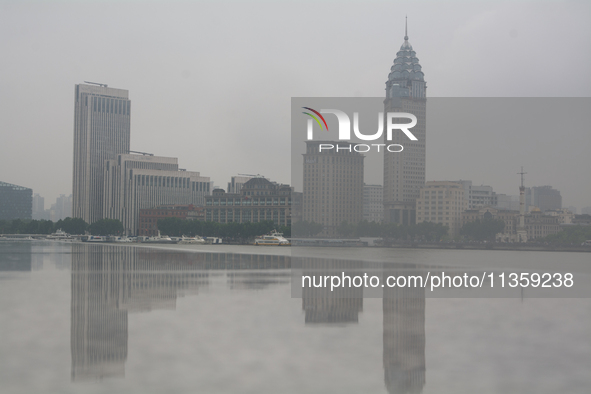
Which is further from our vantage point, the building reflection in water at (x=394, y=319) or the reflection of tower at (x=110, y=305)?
the reflection of tower at (x=110, y=305)

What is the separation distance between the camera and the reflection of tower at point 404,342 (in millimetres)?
11008

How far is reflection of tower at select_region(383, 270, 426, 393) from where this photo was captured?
1101cm

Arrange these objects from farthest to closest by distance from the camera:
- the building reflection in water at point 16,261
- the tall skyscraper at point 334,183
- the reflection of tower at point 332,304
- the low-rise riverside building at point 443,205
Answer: the tall skyscraper at point 334,183 < the low-rise riverside building at point 443,205 < the building reflection in water at point 16,261 < the reflection of tower at point 332,304

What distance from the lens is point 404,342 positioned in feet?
46.5

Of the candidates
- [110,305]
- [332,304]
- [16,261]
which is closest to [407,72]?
[16,261]

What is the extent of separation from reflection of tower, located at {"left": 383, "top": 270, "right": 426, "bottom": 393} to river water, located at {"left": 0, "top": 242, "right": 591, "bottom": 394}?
0.04 metres

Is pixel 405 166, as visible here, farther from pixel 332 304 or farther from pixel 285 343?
pixel 285 343

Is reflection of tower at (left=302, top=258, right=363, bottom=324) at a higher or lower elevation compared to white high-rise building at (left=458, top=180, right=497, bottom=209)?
lower

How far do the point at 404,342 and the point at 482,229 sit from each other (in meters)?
103

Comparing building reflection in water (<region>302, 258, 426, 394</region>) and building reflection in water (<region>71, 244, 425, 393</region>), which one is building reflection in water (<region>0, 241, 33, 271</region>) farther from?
building reflection in water (<region>302, 258, 426, 394</region>)

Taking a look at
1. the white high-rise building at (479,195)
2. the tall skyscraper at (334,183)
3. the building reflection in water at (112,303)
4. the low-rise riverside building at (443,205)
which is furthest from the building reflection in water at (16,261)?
the white high-rise building at (479,195)

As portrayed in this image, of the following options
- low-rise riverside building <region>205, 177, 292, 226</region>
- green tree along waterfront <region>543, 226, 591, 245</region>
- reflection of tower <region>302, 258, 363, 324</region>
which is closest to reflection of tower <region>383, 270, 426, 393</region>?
reflection of tower <region>302, 258, 363, 324</region>

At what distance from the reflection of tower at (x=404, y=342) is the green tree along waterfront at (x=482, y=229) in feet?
303

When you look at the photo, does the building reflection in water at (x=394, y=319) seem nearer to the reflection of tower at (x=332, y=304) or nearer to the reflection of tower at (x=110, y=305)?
the reflection of tower at (x=332, y=304)
